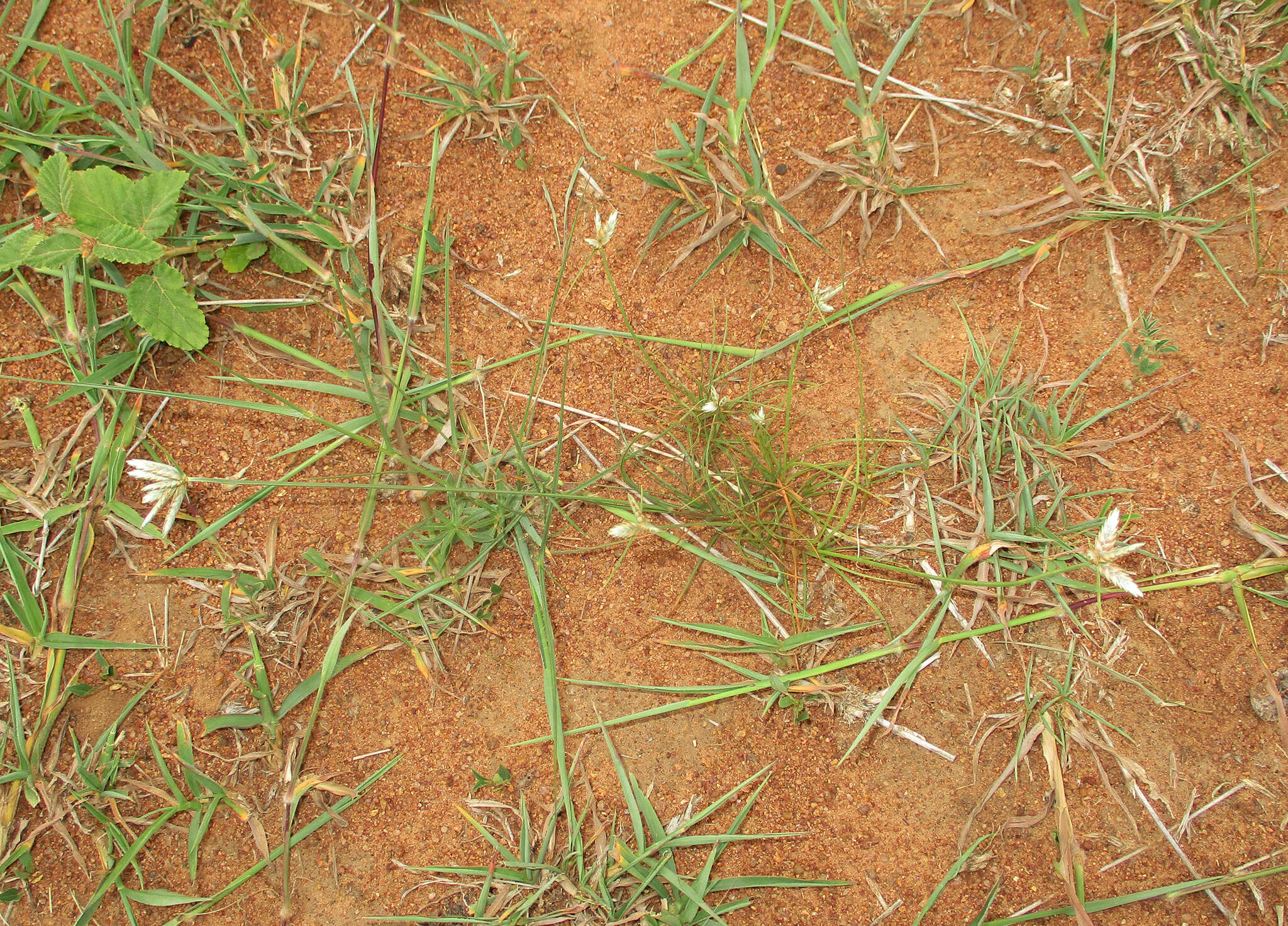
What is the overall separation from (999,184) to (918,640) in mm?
1254

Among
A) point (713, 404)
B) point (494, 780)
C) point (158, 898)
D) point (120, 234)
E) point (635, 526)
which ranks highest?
point (120, 234)

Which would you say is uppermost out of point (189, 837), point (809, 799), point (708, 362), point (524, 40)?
point (524, 40)

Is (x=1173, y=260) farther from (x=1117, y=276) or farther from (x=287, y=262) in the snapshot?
(x=287, y=262)

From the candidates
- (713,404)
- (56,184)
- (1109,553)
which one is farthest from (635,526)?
(56,184)

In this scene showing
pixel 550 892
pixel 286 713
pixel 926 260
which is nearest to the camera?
pixel 550 892

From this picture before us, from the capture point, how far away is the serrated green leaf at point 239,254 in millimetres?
2057

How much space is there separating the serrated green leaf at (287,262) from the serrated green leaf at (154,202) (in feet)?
0.82

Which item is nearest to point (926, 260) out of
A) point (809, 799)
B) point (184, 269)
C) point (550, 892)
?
point (809, 799)

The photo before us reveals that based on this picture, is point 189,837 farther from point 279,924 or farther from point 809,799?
point 809,799

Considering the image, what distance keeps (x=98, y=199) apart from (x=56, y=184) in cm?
10

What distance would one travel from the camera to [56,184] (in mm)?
1933

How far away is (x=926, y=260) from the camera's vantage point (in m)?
2.06

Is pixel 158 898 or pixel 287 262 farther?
pixel 287 262

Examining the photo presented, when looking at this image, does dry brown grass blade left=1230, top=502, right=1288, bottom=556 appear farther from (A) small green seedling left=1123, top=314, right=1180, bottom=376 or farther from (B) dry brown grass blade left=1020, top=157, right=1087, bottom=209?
(B) dry brown grass blade left=1020, top=157, right=1087, bottom=209
